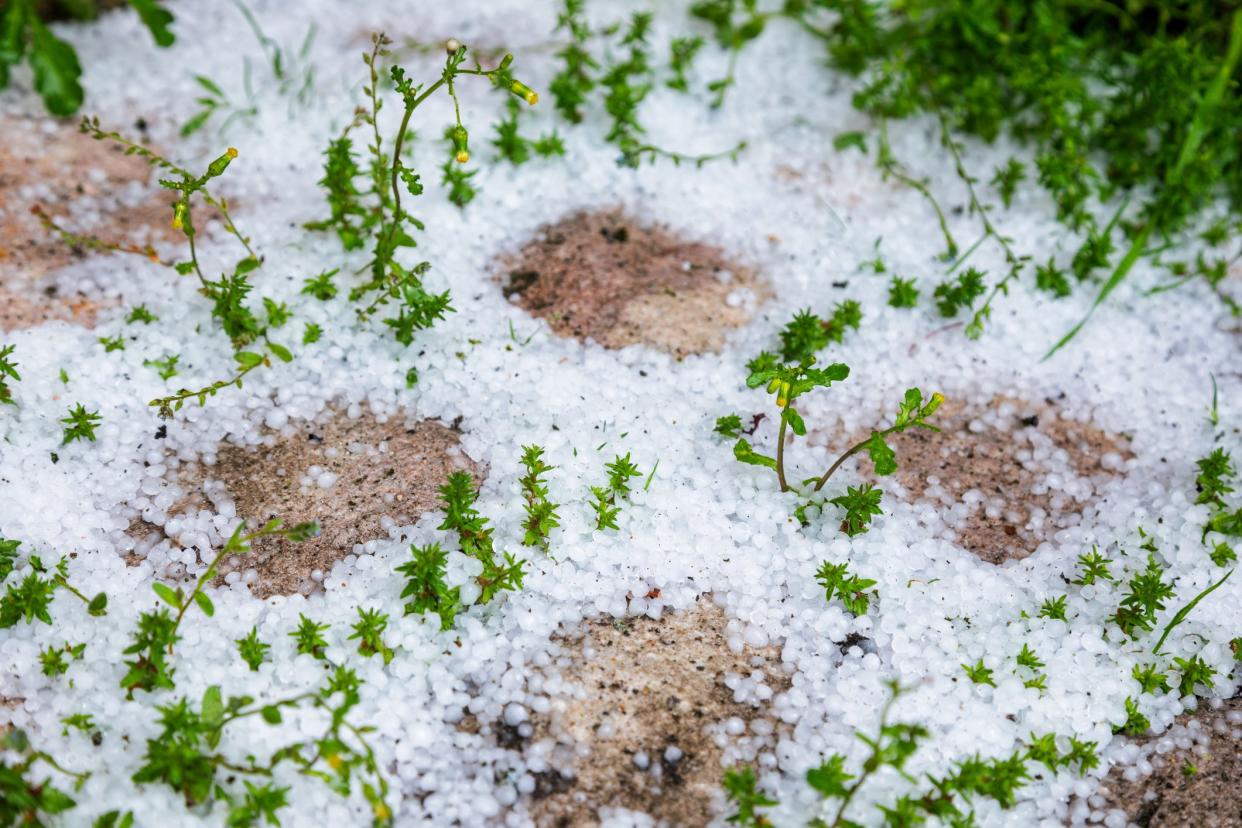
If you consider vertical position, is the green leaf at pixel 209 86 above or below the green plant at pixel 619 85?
below

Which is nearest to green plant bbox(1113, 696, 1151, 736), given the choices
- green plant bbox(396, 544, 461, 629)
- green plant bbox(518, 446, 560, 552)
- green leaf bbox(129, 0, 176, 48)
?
green plant bbox(518, 446, 560, 552)

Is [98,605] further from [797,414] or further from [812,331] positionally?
[812,331]

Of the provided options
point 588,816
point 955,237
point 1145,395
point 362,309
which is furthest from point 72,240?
point 1145,395

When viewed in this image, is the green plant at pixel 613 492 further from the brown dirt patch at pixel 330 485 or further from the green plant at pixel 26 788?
the green plant at pixel 26 788

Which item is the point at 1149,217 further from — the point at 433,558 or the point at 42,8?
the point at 42,8

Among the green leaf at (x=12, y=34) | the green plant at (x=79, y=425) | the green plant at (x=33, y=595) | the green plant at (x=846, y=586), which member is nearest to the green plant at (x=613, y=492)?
the green plant at (x=846, y=586)

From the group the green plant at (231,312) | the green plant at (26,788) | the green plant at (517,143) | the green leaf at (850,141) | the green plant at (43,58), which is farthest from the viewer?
the green leaf at (850,141)
